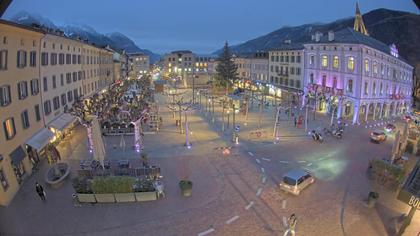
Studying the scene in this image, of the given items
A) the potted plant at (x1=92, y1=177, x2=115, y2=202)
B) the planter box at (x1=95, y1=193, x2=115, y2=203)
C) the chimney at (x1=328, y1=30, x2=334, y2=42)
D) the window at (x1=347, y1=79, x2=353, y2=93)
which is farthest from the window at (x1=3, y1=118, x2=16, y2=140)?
the chimney at (x1=328, y1=30, x2=334, y2=42)

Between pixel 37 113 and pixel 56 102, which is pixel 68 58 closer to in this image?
pixel 56 102

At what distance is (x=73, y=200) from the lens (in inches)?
693

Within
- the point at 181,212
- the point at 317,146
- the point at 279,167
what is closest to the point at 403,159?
the point at 317,146

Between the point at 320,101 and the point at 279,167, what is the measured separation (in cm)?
2896

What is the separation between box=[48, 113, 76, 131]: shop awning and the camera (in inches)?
1052

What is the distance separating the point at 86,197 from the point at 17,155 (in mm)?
5522

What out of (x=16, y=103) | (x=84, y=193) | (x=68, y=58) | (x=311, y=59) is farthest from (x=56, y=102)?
(x=311, y=59)

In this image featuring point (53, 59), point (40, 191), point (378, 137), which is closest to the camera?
point (40, 191)

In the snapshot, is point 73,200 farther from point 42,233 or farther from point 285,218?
point 285,218

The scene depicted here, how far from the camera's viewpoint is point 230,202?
57.3 ft

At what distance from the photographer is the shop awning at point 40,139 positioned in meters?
20.9

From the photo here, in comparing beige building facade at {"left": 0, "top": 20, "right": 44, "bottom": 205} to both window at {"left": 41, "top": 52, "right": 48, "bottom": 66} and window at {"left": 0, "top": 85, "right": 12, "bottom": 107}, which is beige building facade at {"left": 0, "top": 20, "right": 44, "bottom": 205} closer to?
window at {"left": 0, "top": 85, "right": 12, "bottom": 107}

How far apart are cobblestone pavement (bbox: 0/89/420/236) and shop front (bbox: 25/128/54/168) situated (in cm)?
105

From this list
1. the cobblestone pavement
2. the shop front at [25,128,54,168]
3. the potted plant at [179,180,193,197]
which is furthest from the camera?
the shop front at [25,128,54,168]
